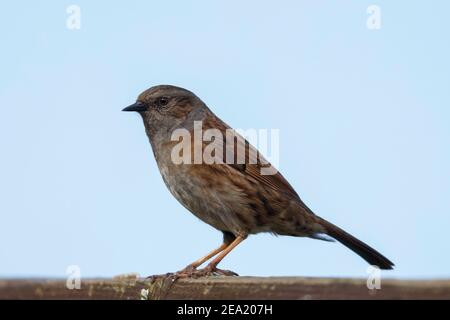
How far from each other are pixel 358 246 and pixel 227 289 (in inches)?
112

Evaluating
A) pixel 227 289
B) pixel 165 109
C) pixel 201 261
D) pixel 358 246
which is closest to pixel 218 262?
pixel 201 261

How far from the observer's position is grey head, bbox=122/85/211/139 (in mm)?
5789

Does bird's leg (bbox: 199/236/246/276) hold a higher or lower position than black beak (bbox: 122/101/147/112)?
lower

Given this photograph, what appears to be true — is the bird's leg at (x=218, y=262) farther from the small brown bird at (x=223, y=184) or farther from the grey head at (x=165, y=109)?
the grey head at (x=165, y=109)

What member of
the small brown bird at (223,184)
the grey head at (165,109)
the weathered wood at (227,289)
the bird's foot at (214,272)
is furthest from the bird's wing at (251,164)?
the weathered wood at (227,289)

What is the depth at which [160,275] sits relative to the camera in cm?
349

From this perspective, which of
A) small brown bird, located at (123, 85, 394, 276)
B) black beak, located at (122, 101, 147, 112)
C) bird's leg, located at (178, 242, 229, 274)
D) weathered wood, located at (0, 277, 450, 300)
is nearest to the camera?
weathered wood, located at (0, 277, 450, 300)

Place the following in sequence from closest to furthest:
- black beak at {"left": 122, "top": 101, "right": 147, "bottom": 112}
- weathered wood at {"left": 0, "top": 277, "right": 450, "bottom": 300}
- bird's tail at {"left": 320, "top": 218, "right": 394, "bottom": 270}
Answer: weathered wood at {"left": 0, "top": 277, "right": 450, "bottom": 300} → bird's tail at {"left": 320, "top": 218, "right": 394, "bottom": 270} → black beak at {"left": 122, "top": 101, "right": 147, "bottom": 112}

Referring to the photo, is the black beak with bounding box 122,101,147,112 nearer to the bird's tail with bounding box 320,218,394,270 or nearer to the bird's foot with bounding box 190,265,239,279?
the bird's tail with bounding box 320,218,394,270

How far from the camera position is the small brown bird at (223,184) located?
525 cm

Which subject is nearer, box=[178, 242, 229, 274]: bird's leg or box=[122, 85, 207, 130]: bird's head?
box=[178, 242, 229, 274]: bird's leg

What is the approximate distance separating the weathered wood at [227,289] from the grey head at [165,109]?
7.86ft

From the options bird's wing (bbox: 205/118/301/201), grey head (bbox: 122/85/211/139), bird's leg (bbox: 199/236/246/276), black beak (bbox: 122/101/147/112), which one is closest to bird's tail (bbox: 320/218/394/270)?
bird's wing (bbox: 205/118/301/201)
